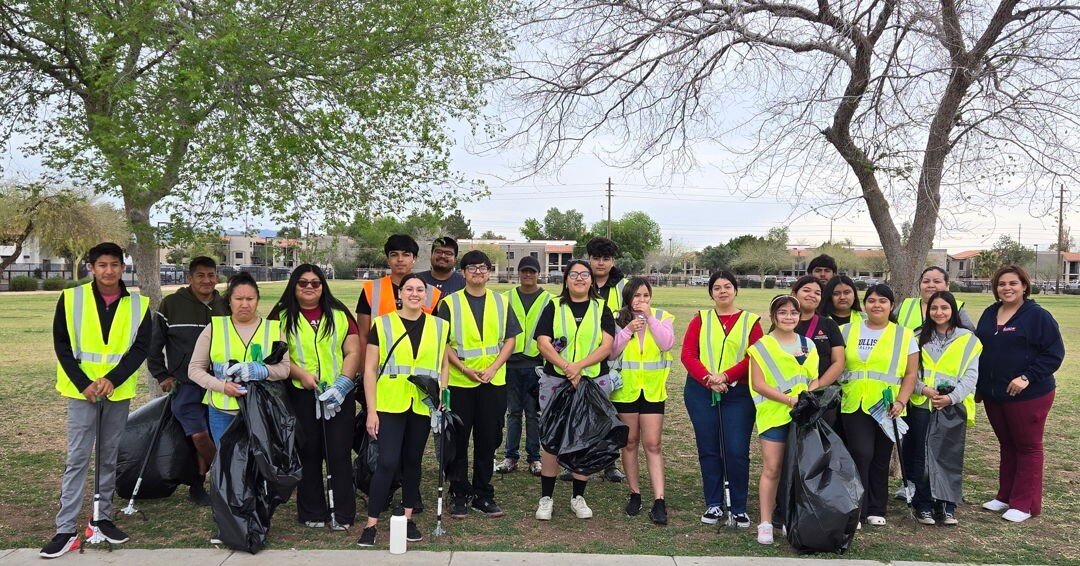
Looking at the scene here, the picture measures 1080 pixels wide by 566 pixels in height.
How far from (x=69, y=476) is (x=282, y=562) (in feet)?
4.54

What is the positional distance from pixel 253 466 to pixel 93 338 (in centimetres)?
122

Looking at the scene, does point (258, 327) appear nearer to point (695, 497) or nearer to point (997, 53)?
point (695, 497)

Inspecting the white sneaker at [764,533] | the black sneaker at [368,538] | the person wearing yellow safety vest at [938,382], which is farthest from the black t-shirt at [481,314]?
the person wearing yellow safety vest at [938,382]

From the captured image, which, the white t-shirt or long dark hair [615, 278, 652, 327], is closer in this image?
the white t-shirt

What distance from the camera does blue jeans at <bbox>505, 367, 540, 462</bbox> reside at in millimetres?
6340

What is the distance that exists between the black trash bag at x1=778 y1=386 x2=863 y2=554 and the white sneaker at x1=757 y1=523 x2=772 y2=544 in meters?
0.12

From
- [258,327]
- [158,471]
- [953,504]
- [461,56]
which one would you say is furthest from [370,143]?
[953,504]

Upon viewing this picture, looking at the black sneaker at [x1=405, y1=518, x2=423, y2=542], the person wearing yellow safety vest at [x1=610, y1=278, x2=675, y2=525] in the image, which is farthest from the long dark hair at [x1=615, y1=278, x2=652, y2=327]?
the black sneaker at [x1=405, y1=518, x2=423, y2=542]

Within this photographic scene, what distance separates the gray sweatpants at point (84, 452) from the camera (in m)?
4.45

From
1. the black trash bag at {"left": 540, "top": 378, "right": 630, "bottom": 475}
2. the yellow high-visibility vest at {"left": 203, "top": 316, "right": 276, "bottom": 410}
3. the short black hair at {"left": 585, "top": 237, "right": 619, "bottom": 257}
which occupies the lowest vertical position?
the black trash bag at {"left": 540, "top": 378, "right": 630, "bottom": 475}

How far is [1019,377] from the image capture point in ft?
17.0

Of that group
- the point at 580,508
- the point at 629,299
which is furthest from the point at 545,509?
the point at 629,299

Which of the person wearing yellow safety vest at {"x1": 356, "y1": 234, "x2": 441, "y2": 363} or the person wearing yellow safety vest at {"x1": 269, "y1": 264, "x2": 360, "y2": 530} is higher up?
the person wearing yellow safety vest at {"x1": 356, "y1": 234, "x2": 441, "y2": 363}

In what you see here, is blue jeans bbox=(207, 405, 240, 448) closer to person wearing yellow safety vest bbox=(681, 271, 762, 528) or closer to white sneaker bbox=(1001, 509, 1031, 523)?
person wearing yellow safety vest bbox=(681, 271, 762, 528)
